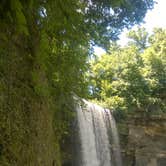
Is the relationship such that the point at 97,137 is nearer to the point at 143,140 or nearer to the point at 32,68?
the point at 143,140

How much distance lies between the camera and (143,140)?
18219mm

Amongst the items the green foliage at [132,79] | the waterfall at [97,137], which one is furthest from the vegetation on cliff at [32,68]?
the green foliage at [132,79]

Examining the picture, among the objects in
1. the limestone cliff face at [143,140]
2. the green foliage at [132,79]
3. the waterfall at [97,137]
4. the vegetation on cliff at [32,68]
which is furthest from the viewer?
the green foliage at [132,79]

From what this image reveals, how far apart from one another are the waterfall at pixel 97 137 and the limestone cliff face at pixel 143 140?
59 centimetres

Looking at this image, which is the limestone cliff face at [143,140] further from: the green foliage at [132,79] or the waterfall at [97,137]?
the green foliage at [132,79]

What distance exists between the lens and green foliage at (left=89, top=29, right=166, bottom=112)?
1922 centimetres

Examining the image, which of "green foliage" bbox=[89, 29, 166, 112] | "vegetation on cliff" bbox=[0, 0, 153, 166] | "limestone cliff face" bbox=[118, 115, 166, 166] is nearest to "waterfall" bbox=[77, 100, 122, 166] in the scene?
"limestone cliff face" bbox=[118, 115, 166, 166]

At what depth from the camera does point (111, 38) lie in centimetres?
894

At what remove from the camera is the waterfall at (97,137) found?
48.2 ft

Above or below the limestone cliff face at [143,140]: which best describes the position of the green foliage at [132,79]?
above

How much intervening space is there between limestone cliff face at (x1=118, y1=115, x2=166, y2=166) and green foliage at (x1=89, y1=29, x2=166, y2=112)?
2.80 ft

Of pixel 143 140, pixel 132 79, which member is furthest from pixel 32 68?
pixel 132 79

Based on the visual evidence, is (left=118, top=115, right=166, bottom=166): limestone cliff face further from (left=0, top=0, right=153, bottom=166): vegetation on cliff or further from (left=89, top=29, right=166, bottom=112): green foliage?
(left=0, top=0, right=153, bottom=166): vegetation on cliff

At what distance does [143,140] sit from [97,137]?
11.2 feet
